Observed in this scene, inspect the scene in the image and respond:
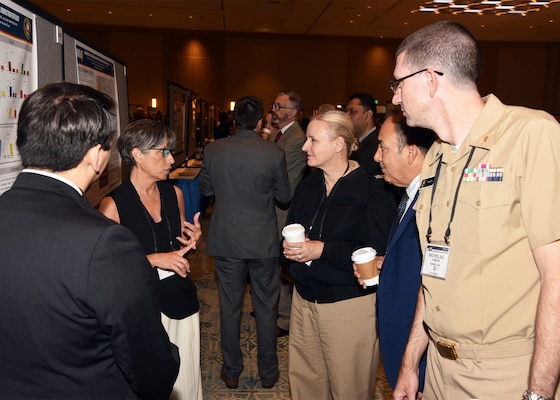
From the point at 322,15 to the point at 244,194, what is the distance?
1167 centimetres

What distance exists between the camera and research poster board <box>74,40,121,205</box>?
8.07ft

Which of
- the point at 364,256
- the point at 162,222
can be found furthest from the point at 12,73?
the point at 364,256

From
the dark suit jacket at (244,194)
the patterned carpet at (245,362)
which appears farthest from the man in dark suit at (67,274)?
the patterned carpet at (245,362)

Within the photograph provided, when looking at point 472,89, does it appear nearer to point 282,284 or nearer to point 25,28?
point 25,28

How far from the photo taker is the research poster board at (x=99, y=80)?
246cm

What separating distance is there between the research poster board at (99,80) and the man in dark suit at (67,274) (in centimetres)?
117

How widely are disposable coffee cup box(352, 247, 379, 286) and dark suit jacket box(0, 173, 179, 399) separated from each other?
93 centimetres

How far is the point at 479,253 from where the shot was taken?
130 centimetres

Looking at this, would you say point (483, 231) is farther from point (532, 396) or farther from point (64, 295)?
point (64, 295)

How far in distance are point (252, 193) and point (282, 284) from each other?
56.3 inches

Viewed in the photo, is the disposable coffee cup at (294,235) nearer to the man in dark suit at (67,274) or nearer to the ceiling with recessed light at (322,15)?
the man in dark suit at (67,274)

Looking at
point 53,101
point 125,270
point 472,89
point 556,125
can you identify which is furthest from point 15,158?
point 556,125

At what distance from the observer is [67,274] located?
103 cm

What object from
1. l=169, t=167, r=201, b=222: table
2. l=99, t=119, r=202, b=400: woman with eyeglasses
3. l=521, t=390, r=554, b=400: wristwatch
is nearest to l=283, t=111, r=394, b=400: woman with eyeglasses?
l=99, t=119, r=202, b=400: woman with eyeglasses
